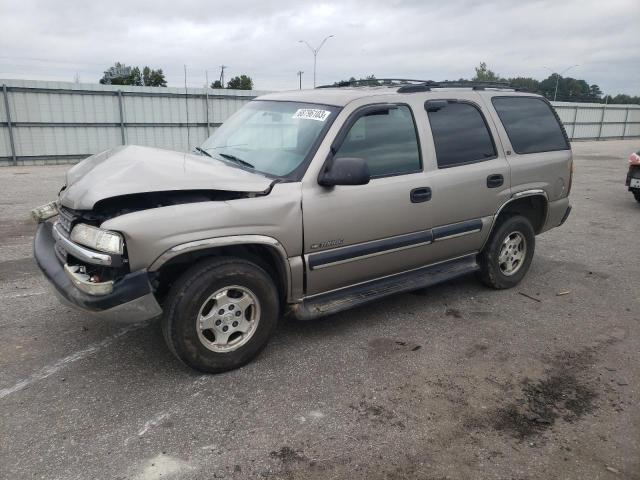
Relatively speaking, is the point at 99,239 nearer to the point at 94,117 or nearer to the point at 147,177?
the point at 147,177

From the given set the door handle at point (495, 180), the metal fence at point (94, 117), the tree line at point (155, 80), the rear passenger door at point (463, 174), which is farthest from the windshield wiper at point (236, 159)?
the tree line at point (155, 80)

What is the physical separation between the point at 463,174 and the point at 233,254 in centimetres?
218

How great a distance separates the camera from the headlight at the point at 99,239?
2910 millimetres

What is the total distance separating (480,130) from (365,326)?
211 centimetres

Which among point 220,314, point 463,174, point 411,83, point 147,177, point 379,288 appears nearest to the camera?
point 147,177

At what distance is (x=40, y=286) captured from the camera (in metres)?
4.97

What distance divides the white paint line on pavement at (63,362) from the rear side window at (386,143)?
2230 millimetres

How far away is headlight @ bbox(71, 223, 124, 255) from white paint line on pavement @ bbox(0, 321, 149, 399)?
3.21ft

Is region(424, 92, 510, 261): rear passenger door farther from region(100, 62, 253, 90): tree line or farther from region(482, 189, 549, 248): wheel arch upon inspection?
region(100, 62, 253, 90): tree line

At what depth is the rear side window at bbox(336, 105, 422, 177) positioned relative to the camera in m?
3.80

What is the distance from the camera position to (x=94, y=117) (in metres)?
17.2

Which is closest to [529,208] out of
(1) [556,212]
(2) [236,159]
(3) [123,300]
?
(1) [556,212]

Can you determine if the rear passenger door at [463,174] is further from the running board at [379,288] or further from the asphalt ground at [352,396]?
the asphalt ground at [352,396]

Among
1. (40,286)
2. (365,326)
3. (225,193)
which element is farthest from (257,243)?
(40,286)
